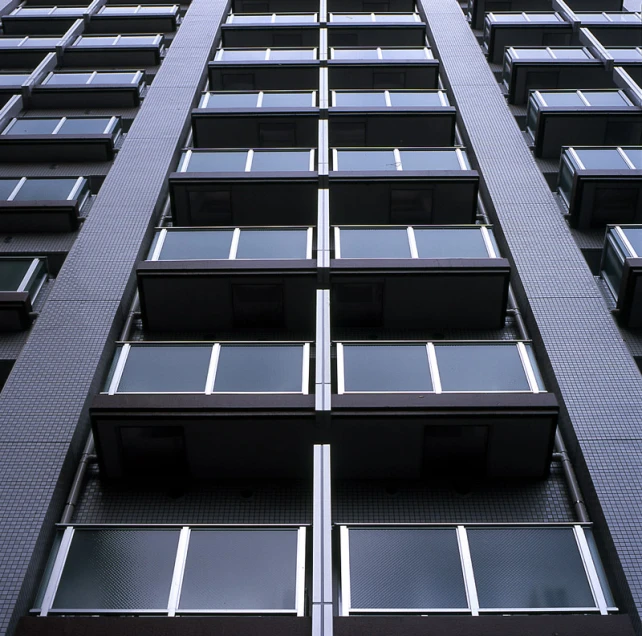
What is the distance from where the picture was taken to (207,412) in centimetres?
1229

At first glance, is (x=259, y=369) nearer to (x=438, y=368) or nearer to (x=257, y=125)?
(x=438, y=368)

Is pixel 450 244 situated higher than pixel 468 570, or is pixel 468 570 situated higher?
pixel 450 244

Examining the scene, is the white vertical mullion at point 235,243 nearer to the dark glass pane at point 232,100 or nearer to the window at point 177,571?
the window at point 177,571

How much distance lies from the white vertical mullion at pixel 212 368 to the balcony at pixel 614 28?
2391 cm

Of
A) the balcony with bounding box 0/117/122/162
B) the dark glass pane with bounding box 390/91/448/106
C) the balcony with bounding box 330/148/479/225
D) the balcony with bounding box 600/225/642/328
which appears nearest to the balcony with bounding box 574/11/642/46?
the dark glass pane with bounding box 390/91/448/106

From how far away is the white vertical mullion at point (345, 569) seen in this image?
390 inches

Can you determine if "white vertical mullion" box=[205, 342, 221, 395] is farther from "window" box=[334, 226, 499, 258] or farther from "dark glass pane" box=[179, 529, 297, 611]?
"window" box=[334, 226, 499, 258]

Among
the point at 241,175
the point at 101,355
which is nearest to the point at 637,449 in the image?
the point at 101,355

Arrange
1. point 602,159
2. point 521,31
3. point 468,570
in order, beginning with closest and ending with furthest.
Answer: point 468,570, point 602,159, point 521,31

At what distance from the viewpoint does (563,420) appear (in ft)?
42.6

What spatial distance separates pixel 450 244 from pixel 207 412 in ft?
23.1

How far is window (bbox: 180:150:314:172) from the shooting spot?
19.4 m

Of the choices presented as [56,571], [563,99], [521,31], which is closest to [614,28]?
[521,31]

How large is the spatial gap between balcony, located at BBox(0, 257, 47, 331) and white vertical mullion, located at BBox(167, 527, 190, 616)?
23.2 feet
